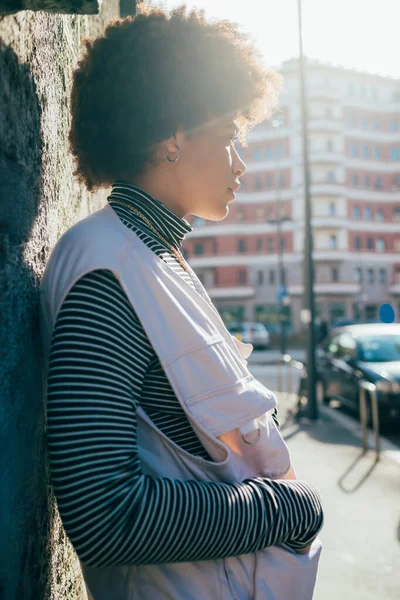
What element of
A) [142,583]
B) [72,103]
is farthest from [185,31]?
[142,583]

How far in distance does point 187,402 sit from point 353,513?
151 inches

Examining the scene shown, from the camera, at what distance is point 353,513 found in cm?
436

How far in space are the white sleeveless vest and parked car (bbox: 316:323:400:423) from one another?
7.33 meters

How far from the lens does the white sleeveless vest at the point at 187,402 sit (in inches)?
39.8

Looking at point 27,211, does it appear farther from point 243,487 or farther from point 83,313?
point 243,487

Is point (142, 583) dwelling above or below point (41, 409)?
below

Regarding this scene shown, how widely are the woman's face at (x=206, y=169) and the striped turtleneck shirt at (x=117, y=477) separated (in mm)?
401

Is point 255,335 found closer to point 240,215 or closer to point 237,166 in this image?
point 240,215

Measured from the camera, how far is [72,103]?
1336 millimetres

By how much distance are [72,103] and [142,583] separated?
103cm

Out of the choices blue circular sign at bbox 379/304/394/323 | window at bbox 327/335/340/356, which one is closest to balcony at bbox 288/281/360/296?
blue circular sign at bbox 379/304/394/323

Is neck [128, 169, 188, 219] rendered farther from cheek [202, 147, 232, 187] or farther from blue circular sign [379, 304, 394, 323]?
blue circular sign [379, 304, 394, 323]

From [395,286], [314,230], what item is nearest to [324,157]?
[314,230]

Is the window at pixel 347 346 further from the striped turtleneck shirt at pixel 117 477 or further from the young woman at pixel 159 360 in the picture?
the striped turtleneck shirt at pixel 117 477
